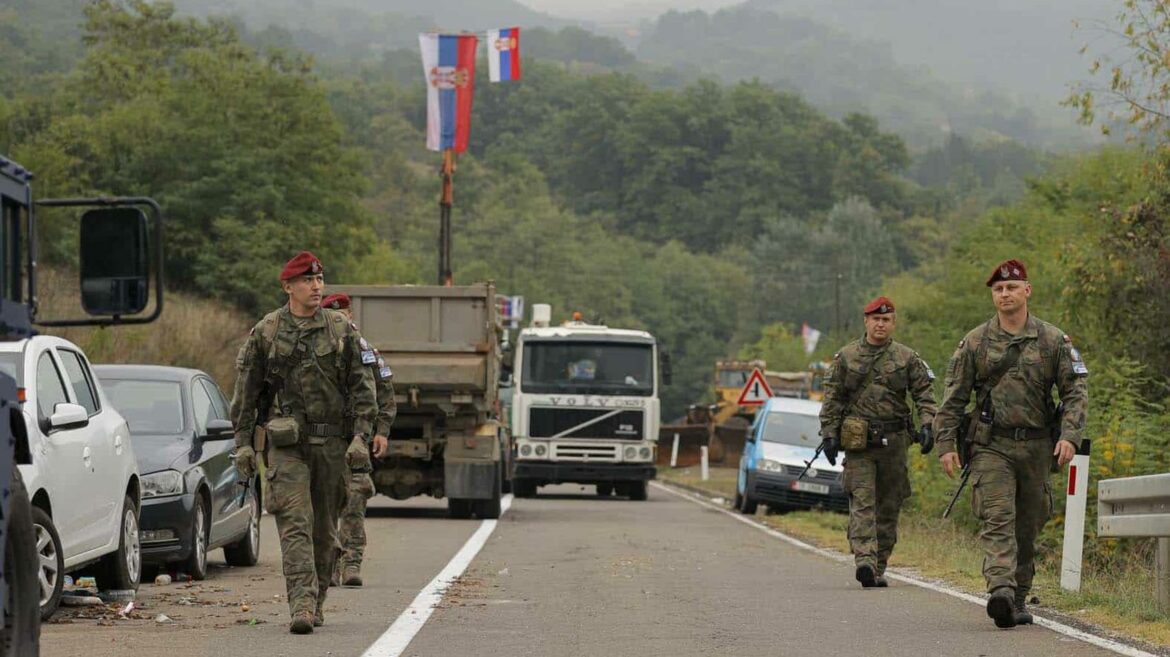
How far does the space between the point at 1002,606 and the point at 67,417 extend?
5124 millimetres

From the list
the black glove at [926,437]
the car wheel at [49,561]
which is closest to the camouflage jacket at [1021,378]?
the black glove at [926,437]

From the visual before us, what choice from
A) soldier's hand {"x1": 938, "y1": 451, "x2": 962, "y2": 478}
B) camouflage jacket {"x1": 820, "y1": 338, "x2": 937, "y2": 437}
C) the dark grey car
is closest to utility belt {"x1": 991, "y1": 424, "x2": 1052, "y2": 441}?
soldier's hand {"x1": 938, "y1": 451, "x2": 962, "y2": 478}

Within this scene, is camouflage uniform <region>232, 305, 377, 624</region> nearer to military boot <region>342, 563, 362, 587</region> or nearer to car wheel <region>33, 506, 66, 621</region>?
car wheel <region>33, 506, 66, 621</region>

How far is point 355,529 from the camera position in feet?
45.1

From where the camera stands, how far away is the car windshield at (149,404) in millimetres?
14055

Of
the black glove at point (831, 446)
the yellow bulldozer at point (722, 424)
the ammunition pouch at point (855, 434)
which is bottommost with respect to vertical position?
the yellow bulldozer at point (722, 424)

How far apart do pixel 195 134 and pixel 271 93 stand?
4183mm

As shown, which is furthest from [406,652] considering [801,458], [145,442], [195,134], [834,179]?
[834,179]

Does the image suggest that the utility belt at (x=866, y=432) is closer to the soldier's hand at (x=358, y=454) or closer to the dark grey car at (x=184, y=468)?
the dark grey car at (x=184, y=468)

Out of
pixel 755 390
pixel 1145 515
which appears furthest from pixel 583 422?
pixel 1145 515

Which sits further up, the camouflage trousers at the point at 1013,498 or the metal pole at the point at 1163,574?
the camouflage trousers at the point at 1013,498

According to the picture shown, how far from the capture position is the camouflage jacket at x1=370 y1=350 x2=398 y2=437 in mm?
10625

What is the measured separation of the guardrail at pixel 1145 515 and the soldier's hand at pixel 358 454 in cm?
461

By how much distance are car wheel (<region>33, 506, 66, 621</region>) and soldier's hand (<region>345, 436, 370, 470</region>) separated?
1.56 m
